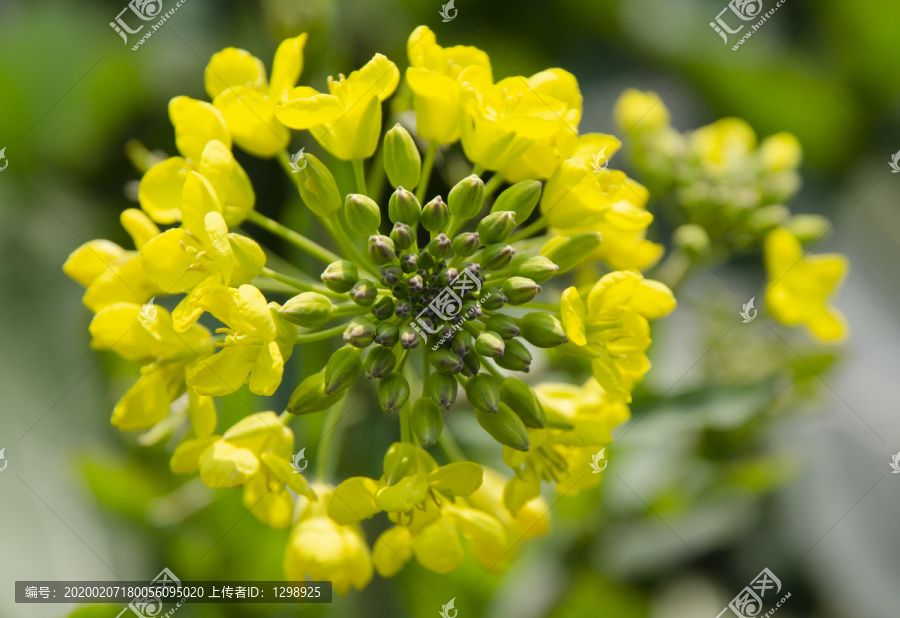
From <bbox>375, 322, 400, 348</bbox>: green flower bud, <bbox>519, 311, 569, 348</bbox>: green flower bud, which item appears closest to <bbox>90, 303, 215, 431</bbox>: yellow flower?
<bbox>375, 322, 400, 348</bbox>: green flower bud

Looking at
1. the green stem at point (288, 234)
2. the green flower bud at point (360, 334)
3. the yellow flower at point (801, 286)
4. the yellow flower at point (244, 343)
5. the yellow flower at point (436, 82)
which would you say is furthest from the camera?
the yellow flower at point (801, 286)

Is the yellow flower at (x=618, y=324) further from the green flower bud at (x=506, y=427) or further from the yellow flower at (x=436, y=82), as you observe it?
the yellow flower at (x=436, y=82)

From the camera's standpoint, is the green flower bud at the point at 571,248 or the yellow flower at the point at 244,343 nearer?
the yellow flower at the point at 244,343

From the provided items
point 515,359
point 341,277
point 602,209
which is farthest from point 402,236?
point 602,209

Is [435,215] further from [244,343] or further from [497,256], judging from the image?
[244,343]

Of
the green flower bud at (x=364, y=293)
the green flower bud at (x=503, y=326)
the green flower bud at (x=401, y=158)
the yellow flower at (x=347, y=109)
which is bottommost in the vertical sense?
the green flower bud at (x=503, y=326)

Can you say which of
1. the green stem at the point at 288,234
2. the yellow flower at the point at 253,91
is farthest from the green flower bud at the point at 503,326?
the yellow flower at the point at 253,91

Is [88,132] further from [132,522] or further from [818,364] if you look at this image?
[818,364]
